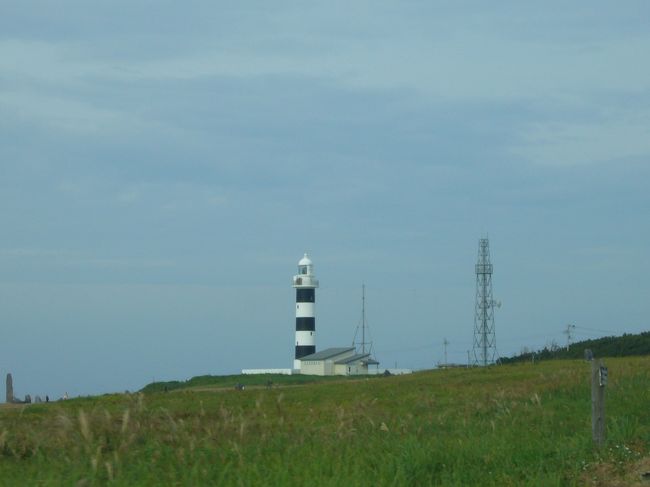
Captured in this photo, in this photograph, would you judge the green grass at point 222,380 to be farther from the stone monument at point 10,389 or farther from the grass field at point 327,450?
the grass field at point 327,450

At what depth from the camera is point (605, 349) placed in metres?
42.5

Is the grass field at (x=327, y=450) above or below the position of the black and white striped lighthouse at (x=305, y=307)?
below

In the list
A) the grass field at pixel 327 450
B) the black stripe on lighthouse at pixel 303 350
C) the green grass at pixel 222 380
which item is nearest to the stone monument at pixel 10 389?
the green grass at pixel 222 380

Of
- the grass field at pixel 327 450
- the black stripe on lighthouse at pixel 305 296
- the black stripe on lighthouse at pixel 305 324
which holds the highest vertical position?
the black stripe on lighthouse at pixel 305 296

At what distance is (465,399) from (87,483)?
11257 mm

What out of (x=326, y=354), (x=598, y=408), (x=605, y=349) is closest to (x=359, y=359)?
(x=326, y=354)

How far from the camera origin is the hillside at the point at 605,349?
40594mm

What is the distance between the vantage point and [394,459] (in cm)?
1020

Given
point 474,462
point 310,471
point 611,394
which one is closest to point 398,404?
point 611,394

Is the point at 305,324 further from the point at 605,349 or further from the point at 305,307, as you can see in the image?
the point at 605,349

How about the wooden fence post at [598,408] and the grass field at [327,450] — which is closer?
the grass field at [327,450]

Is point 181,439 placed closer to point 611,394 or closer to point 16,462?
point 16,462

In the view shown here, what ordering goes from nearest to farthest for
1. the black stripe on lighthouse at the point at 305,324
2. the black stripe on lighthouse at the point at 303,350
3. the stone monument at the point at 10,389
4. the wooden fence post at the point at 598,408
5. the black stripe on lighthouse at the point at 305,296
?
the wooden fence post at the point at 598,408, the stone monument at the point at 10,389, the black stripe on lighthouse at the point at 303,350, the black stripe on lighthouse at the point at 305,324, the black stripe on lighthouse at the point at 305,296

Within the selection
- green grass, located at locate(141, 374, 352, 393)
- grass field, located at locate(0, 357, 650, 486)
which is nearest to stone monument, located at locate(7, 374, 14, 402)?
green grass, located at locate(141, 374, 352, 393)
